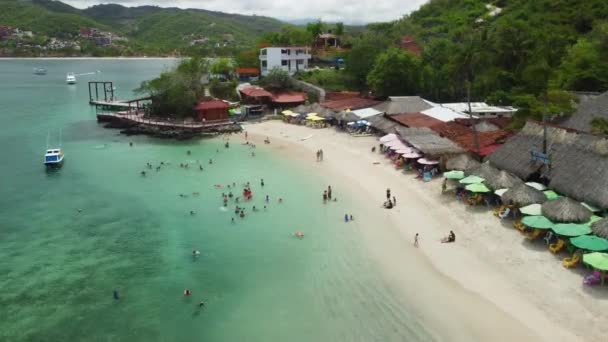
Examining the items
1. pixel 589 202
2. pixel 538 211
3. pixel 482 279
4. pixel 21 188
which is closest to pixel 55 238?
pixel 21 188

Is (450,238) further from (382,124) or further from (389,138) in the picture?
(382,124)

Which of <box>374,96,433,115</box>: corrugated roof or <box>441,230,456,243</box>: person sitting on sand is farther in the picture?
<box>374,96,433,115</box>: corrugated roof

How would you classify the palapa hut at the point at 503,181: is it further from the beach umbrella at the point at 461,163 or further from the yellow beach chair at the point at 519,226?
the beach umbrella at the point at 461,163

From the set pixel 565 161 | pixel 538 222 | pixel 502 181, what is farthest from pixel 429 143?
pixel 538 222

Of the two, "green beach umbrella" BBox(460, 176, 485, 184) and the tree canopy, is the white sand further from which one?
the tree canopy

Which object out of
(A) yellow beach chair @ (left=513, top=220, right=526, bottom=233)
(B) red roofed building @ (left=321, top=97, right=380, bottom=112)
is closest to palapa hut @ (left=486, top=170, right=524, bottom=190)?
(A) yellow beach chair @ (left=513, top=220, right=526, bottom=233)

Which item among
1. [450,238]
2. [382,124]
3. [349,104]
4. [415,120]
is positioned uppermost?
[349,104]
